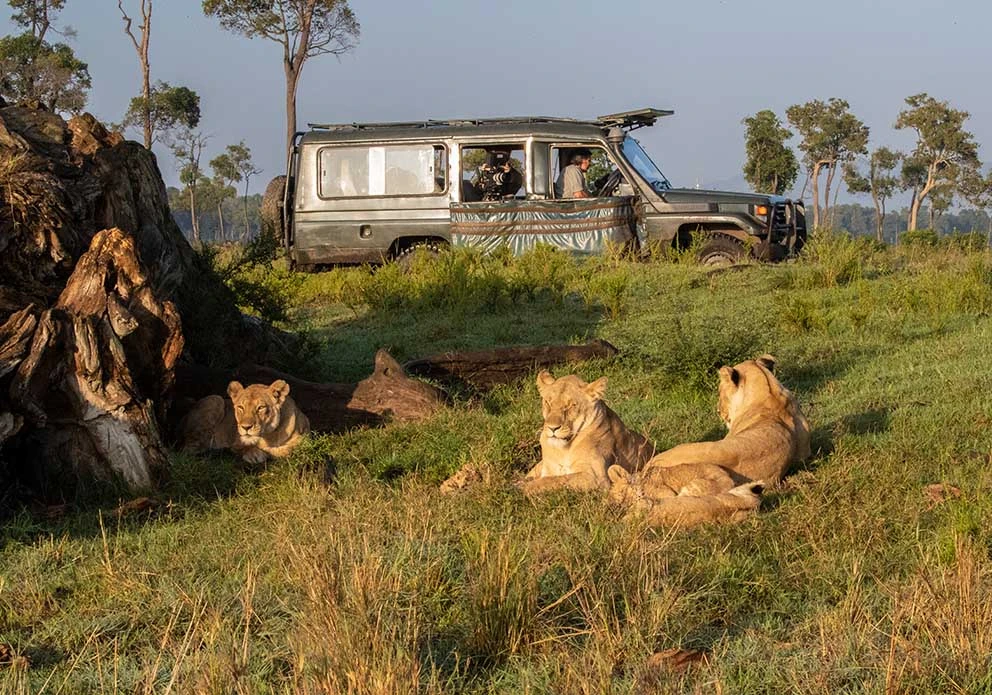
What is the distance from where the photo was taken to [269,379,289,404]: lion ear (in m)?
6.99

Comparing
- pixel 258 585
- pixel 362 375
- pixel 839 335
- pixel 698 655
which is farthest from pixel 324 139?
pixel 698 655

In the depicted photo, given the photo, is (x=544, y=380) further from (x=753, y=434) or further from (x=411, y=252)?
(x=411, y=252)

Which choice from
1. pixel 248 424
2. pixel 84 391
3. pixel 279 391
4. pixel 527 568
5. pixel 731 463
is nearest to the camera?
pixel 527 568

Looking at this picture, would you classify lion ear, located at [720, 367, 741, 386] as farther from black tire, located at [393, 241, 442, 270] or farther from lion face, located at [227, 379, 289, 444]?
black tire, located at [393, 241, 442, 270]

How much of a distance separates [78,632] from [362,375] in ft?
17.4

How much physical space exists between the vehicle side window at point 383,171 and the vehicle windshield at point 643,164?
2.28 m

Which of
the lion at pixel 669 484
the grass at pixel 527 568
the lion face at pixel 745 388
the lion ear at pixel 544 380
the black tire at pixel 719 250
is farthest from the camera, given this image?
the black tire at pixel 719 250

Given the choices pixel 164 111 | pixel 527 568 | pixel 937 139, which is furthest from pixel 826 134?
pixel 527 568

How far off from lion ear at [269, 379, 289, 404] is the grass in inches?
13.1

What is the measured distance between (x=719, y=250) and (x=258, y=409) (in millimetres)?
8658

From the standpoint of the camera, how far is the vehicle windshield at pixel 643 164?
1472 cm

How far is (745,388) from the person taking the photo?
6199mm

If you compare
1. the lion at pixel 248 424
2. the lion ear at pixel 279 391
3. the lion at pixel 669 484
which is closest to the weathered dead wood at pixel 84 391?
the lion at pixel 248 424

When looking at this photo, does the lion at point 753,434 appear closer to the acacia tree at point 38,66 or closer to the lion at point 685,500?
the lion at point 685,500
